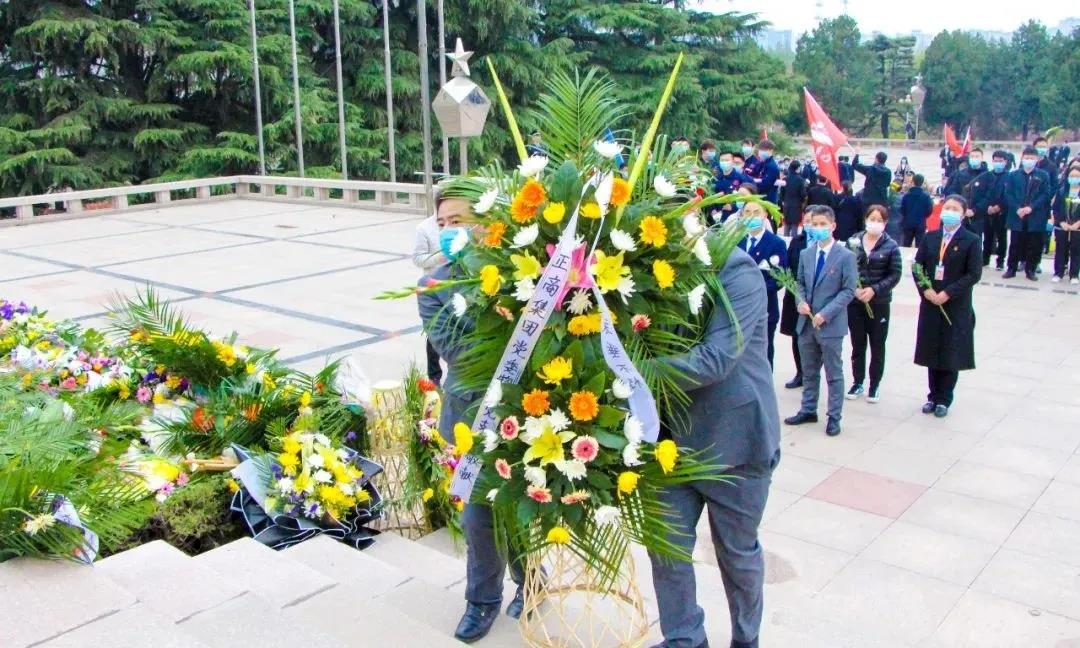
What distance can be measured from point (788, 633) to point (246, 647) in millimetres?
2234

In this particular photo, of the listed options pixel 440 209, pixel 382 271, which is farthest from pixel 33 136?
pixel 440 209

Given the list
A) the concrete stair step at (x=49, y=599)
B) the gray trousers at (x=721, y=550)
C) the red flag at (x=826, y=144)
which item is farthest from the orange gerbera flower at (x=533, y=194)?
the red flag at (x=826, y=144)

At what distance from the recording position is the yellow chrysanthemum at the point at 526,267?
300 centimetres

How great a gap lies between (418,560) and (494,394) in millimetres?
1768

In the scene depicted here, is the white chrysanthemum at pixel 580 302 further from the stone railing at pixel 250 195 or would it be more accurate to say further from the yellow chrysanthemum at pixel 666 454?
the stone railing at pixel 250 195

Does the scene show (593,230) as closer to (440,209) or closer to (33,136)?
(440,209)

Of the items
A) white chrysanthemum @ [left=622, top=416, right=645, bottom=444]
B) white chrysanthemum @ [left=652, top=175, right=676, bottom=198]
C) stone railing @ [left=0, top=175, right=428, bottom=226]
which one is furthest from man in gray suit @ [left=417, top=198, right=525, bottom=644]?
stone railing @ [left=0, top=175, right=428, bottom=226]

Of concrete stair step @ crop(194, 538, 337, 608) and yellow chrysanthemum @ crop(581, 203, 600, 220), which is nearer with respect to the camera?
yellow chrysanthemum @ crop(581, 203, 600, 220)

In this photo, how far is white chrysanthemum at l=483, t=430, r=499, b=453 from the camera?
3111 mm

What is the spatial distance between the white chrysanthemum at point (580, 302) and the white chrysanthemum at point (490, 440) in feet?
1.47

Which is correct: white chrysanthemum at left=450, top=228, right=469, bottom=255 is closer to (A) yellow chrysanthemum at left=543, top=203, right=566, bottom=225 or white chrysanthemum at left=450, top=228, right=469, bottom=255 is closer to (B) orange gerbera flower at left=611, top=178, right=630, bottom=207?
(A) yellow chrysanthemum at left=543, top=203, right=566, bottom=225

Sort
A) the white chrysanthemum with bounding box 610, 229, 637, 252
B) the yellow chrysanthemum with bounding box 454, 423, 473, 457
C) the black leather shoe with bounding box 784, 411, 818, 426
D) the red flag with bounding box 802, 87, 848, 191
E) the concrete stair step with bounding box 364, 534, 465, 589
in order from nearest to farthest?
1. the white chrysanthemum with bounding box 610, 229, 637, 252
2. the yellow chrysanthemum with bounding box 454, 423, 473, 457
3. the concrete stair step with bounding box 364, 534, 465, 589
4. the black leather shoe with bounding box 784, 411, 818, 426
5. the red flag with bounding box 802, 87, 848, 191

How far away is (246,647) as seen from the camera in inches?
113

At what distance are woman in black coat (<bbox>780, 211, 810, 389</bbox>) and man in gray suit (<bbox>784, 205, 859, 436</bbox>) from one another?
0.74ft
